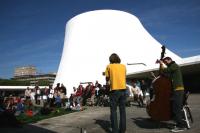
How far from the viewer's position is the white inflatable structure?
2917 centimetres

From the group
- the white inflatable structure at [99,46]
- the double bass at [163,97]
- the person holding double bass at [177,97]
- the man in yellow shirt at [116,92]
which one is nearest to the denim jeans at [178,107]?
the person holding double bass at [177,97]

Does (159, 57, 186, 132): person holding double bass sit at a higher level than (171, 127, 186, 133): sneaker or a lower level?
higher

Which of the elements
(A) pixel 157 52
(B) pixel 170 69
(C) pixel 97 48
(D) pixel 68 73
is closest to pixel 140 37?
(A) pixel 157 52

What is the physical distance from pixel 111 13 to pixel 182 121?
2683 centimetres

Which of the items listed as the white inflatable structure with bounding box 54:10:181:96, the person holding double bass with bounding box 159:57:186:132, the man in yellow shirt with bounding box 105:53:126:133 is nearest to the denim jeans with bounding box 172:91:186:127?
the person holding double bass with bounding box 159:57:186:132

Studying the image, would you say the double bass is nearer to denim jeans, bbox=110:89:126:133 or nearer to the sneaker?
the sneaker

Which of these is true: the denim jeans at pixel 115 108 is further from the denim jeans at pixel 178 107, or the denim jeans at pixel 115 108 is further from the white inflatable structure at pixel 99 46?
the white inflatable structure at pixel 99 46

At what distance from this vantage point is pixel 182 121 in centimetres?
521

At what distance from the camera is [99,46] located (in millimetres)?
30109

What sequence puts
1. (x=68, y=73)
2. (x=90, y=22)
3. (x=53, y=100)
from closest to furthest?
(x=53, y=100) < (x=68, y=73) < (x=90, y=22)

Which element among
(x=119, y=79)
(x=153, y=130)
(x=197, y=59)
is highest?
(x=197, y=59)

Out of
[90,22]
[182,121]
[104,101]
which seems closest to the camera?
[182,121]

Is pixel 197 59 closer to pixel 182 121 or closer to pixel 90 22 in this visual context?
pixel 182 121

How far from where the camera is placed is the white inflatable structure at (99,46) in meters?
29.2
